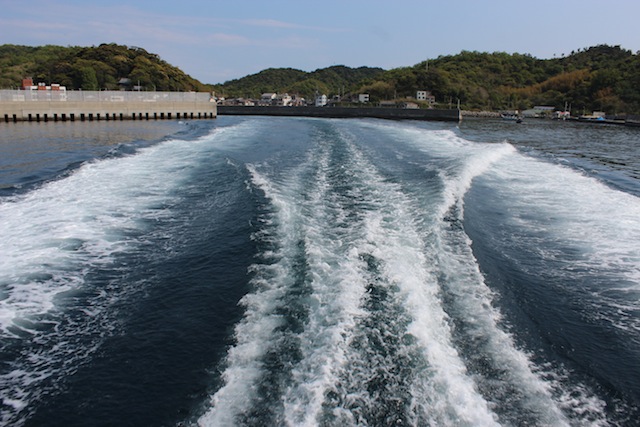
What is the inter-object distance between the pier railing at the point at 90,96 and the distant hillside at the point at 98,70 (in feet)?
104

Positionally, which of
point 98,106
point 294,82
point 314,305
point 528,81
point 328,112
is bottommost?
point 314,305

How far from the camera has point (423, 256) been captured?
750 centimetres

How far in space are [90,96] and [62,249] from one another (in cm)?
3802

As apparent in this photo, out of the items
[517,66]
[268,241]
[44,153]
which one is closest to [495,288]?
[268,241]

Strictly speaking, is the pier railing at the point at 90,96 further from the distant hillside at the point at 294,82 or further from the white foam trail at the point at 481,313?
the distant hillside at the point at 294,82

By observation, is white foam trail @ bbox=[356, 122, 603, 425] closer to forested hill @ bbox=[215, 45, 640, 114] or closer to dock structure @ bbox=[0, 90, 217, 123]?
dock structure @ bbox=[0, 90, 217, 123]

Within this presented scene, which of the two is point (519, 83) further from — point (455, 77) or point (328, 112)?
point (328, 112)

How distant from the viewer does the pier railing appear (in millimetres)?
35094

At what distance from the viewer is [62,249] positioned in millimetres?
7922

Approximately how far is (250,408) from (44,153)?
1914 centimetres

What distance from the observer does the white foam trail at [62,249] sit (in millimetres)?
4828

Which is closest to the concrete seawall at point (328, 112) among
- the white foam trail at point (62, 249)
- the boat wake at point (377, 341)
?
the white foam trail at point (62, 249)

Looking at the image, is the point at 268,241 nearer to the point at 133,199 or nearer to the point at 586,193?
the point at 133,199

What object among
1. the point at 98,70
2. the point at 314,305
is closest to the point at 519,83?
the point at 98,70
